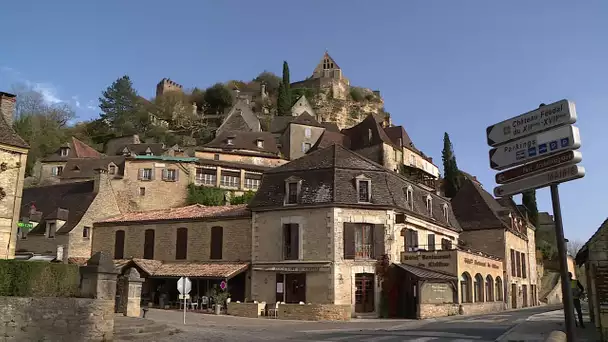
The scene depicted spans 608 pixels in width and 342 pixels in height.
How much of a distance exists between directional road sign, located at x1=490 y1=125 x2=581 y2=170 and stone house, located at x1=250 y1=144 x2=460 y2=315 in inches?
852

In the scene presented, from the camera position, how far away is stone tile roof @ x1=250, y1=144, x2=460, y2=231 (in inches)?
1176

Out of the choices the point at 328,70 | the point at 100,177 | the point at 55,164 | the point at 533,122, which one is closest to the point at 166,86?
the point at 328,70

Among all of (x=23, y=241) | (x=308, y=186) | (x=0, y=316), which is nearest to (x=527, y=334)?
(x=0, y=316)

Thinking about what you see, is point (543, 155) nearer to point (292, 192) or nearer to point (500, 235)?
point (292, 192)

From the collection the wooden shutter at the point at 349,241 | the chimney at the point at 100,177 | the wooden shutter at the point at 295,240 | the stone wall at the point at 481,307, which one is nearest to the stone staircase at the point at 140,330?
the wooden shutter at the point at 295,240

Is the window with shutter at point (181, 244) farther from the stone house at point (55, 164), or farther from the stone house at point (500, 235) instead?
the stone house at point (55, 164)

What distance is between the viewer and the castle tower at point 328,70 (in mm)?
98625

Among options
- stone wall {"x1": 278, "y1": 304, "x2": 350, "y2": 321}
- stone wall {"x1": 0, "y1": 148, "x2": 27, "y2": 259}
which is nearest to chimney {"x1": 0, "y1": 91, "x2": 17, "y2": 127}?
stone wall {"x1": 0, "y1": 148, "x2": 27, "y2": 259}

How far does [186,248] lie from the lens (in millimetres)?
34344

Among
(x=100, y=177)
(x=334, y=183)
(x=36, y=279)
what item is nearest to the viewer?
(x=36, y=279)

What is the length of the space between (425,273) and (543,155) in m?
22.7

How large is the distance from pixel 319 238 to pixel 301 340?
1329cm

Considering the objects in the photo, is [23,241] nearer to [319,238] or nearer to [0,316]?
[319,238]

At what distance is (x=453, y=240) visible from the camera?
1531 inches
